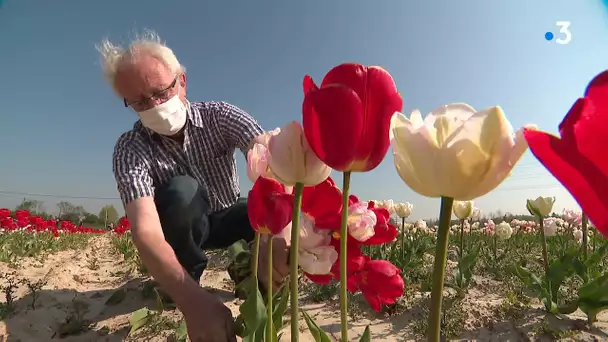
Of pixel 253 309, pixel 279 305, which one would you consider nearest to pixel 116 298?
pixel 279 305

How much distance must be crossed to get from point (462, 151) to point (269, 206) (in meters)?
0.40

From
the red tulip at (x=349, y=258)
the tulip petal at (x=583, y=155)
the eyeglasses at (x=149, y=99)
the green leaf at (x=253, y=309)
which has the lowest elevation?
the green leaf at (x=253, y=309)

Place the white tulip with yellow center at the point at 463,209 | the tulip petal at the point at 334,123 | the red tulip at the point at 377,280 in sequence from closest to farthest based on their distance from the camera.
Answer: the tulip petal at the point at 334,123, the red tulip at the point at 377,280, the white tulip with yellow center at the point at 463,209

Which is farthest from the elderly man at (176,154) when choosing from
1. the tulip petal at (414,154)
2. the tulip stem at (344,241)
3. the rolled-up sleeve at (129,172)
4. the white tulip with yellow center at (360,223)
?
the tulip petal at (414,154)

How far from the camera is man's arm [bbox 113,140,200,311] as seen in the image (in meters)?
1.46

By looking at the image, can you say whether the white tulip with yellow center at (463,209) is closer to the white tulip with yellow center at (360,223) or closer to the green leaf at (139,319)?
the green leaf at (139,319)

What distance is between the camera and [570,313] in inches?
90.0

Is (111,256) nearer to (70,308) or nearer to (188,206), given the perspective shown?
(70,308)

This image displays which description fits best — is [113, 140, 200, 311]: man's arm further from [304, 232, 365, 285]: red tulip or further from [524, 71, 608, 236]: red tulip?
[524, 71, 608, 236]: red tulip

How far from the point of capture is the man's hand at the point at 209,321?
1.18m

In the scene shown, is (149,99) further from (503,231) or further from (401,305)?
(503,231)

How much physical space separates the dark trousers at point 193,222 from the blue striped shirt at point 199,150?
126 mm

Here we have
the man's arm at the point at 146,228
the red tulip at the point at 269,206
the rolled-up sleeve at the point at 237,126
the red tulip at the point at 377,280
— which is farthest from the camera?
the rolled-up sleeve at the point at 237,126

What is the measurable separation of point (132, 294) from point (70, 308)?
41cm
